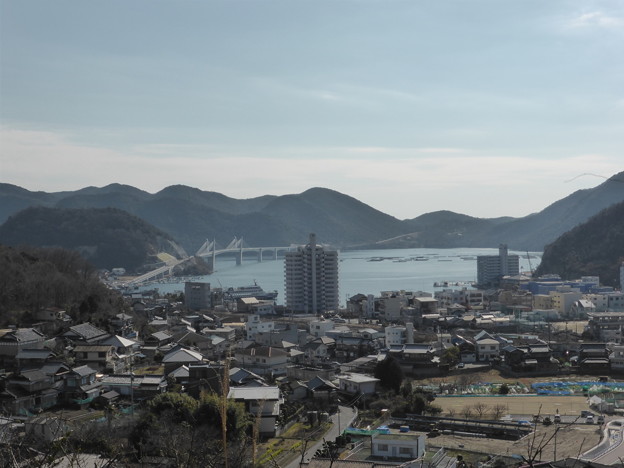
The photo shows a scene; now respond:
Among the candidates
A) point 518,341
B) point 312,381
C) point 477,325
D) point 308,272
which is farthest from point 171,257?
point 312,381

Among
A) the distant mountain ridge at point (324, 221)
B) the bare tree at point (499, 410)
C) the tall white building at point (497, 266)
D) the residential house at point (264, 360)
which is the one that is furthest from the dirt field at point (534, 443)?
the distant mountain ridge at point (324, 221)

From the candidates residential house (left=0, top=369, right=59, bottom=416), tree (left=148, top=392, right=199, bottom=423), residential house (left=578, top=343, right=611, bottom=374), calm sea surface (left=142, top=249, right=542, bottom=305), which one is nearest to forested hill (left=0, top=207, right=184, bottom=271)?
calm sea surface (left=142, top=249, right=542, bottom=305)

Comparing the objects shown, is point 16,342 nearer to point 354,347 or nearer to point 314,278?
point 354,347

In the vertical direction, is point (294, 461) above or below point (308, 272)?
below

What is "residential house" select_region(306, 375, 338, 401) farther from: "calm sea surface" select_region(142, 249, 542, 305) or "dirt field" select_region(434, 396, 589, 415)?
"calm sea surface" select_region(142, 249, 542, 305)

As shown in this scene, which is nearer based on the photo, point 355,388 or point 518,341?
point 355,388

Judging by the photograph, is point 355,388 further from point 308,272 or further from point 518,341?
point 308,272

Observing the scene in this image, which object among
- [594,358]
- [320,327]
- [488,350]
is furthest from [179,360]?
[594,358]
